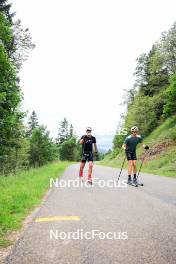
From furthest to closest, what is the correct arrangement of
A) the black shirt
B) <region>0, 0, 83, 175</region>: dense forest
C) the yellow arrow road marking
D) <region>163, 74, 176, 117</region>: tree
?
<region>163, 74, 176, 117</region>: tree, <region>0, 0, 83, 175</region>: dense forest, the black shirt, the yellow arrow road marking

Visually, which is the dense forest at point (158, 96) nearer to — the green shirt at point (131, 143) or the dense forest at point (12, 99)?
the dense forest at point (12, 99)

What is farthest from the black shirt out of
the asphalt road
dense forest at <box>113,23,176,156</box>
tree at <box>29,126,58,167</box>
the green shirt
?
tree at <box>29,126,58,167</box>

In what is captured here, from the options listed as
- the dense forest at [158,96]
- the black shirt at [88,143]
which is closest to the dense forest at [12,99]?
the black shirt at [88,143]

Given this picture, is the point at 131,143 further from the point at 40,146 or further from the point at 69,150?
the point at 69,150

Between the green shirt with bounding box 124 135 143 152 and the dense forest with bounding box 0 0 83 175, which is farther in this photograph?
the dense forest with bounding box 0 0 83 175

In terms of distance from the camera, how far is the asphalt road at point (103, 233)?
173 inches

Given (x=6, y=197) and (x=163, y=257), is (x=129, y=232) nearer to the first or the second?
(x=163, y=257)

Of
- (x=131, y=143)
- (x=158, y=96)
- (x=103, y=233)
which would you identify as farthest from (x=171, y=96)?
(x=103, y=233)

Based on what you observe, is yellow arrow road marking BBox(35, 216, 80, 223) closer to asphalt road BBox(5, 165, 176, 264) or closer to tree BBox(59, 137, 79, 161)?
asphalt road BBox(5, 165, 176, 264)

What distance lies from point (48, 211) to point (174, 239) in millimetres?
3526

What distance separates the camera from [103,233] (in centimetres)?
552

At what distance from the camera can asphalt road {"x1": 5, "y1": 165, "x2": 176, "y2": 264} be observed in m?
4.40

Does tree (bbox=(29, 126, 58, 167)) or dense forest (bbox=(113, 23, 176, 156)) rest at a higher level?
dense forest (bbox=(113, 23, 176, 156))

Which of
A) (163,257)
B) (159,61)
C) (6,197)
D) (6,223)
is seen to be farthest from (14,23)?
(163,257)
